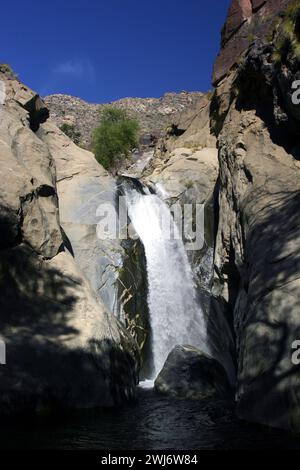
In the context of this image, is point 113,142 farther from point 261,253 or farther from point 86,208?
point 261,253

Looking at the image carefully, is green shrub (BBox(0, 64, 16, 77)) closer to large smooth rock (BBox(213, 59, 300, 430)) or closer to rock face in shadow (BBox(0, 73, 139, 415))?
rock face in shadow (BBox(0, 73, 139, 415))

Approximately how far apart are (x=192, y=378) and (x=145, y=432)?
4871 millimetres

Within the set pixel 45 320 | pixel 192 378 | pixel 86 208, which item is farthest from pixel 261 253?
pixel 86 208

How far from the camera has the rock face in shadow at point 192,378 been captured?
13.3 metres

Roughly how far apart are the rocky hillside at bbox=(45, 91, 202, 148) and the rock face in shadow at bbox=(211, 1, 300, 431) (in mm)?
74978

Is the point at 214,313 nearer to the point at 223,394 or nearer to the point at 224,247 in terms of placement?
the point at 224,247

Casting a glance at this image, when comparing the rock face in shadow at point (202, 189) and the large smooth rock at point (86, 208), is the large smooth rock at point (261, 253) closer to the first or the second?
the rock face in shadow at point (202, 189)

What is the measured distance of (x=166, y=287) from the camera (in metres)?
19.4

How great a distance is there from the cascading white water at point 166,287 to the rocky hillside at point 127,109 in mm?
70671

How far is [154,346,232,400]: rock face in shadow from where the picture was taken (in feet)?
43.7

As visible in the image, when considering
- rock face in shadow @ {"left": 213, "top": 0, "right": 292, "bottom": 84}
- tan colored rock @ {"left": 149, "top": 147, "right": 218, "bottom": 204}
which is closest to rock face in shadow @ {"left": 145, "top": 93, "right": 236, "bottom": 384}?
tan colored rock @ {"left": 149, "top": 147, "right": 218, "bottom": 204}

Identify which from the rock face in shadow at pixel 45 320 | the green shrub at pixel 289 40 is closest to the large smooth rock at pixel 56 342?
the rock face in shadow at pixel 45 320

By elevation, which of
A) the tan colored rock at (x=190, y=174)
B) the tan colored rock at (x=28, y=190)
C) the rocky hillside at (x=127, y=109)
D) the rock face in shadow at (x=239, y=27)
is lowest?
the tan colored rock at (x=28, y=190)
